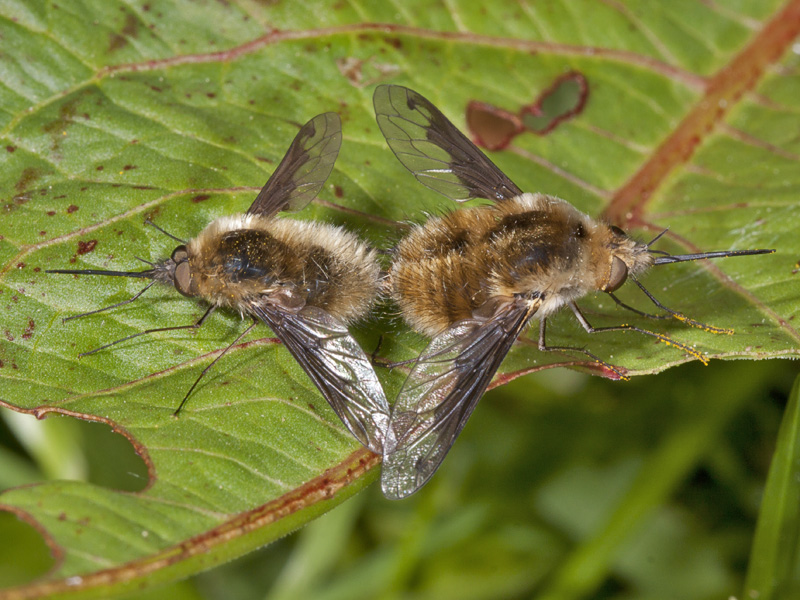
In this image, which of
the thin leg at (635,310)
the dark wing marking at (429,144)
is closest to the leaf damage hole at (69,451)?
the dark wing marking at (429,144)

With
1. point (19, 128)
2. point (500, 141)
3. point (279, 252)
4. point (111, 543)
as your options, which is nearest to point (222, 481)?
point (111, 543)

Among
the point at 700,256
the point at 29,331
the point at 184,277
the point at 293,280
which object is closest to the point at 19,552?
the point at 29,331

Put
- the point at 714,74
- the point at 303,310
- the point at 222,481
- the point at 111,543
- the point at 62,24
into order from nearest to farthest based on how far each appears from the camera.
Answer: the point at 111,543
the point at 222,481
the point at 303,310
the point at 62,24
the point at 714,74

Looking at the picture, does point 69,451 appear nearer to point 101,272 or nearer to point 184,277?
point 101,272

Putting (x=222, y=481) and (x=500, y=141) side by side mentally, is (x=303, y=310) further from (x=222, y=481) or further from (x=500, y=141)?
(x=500, y=141)

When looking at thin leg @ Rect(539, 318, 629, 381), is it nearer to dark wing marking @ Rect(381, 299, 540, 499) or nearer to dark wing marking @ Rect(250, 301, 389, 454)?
dark wing marking @ Rect(381, 299, 540, 499)

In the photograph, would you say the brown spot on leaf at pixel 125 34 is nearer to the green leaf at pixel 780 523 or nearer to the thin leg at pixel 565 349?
the thin leg at pixel 565 349
